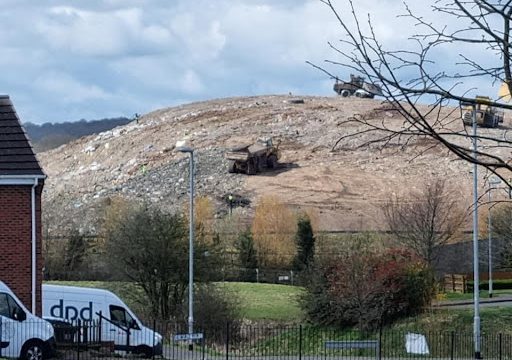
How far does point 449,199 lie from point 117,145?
82436 mm

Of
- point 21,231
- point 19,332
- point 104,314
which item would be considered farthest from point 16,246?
point 104,314

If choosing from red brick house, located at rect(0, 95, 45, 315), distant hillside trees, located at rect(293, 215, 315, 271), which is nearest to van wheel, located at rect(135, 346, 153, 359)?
red brick house, located at rect(0, 95, 45, 315)

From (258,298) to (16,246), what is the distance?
32.4 meters

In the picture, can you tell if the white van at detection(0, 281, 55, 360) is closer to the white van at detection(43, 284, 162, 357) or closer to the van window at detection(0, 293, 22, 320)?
the van window at detection(0, 293, 22, 320)

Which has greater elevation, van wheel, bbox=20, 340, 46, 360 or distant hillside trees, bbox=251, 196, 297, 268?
distant hillside trees, bbox=251, 196, 297, 268

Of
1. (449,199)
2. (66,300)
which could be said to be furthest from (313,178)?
(66,300)

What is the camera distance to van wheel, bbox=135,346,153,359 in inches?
1280

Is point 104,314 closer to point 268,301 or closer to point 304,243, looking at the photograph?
point 268,301

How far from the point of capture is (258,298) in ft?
198

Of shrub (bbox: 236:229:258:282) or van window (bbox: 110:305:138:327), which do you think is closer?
van window (bbox: 110:305:138:327)

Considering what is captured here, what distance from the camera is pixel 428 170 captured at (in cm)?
12000

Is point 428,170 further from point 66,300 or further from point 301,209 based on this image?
point 66,300

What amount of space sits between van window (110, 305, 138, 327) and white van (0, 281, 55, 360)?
6793 mm

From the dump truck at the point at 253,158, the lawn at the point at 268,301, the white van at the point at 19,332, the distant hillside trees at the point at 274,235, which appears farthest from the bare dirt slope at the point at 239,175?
the white van at the point at 19,332
